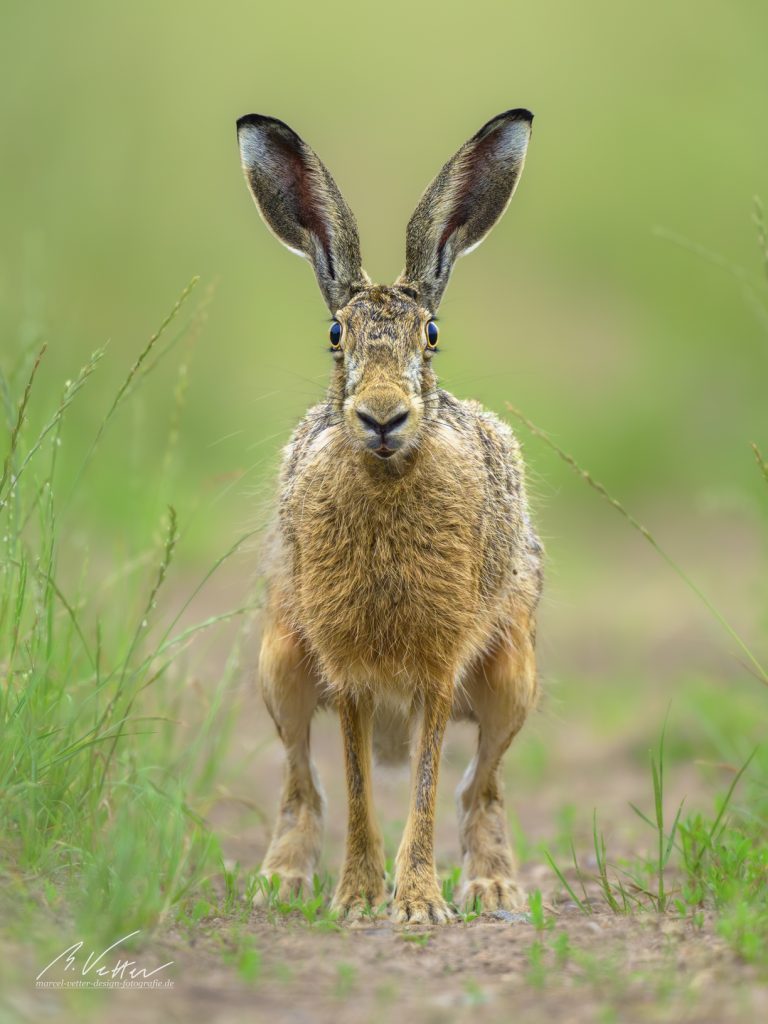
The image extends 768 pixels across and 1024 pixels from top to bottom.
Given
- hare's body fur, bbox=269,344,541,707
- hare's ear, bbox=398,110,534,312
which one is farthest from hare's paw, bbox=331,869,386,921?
hare's ear, bbox=398,110,534,312

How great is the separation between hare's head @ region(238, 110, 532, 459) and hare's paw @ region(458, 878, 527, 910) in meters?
1.57

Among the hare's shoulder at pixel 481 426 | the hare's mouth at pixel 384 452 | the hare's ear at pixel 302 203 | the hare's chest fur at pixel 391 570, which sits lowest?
the hare's chest fur at pixel 391 570

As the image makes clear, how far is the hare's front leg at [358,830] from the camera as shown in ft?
16.4

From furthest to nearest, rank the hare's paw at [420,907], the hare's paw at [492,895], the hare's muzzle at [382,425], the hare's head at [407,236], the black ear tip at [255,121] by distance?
the black ear tip at [255,121] → the hare's paw at [492,895] → the hare's head at [407,236] → the hare's paw at [420,907] → the hare's muzzle at [382,425]

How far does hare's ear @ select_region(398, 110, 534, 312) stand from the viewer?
5203 millimetres

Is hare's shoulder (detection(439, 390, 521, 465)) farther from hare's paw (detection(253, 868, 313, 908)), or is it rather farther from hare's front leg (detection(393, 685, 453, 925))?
hare's paw (detection(253, 868, 313, 908))

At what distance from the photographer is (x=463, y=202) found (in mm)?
5379

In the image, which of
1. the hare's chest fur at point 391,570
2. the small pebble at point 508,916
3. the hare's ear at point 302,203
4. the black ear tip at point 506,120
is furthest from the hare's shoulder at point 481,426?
the small pebble at point 508,916

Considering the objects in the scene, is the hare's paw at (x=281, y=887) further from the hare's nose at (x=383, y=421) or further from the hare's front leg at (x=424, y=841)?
the hare's nose at (x=383, y=421)

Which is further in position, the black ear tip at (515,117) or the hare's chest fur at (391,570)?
the black ear tip at (515,117)

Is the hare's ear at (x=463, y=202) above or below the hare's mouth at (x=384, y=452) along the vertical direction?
above

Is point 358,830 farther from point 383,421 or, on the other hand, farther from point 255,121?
point 255,121

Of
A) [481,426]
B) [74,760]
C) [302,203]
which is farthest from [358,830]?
[302,203]

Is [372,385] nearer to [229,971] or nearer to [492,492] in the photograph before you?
[492,492]
